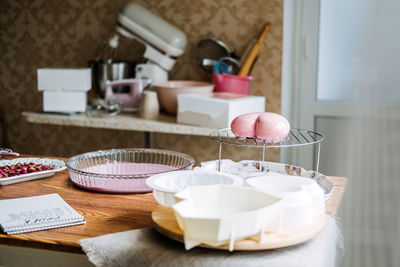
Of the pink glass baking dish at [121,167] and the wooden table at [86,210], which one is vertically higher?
the pink glass baking dish at [121,167]

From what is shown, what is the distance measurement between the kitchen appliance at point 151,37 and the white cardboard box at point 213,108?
408 millimetres

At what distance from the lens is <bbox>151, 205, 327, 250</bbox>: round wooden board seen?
938 mm

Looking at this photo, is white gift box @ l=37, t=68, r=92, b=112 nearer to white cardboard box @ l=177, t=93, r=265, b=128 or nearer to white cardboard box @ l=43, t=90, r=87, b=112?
white cardboard box @ l=43, t=90, r=87, b=112

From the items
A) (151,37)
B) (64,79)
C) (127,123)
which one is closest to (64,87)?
(64,79)

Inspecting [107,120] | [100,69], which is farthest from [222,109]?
[100,69]

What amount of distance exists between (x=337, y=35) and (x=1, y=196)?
2.06m

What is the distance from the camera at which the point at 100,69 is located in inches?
111

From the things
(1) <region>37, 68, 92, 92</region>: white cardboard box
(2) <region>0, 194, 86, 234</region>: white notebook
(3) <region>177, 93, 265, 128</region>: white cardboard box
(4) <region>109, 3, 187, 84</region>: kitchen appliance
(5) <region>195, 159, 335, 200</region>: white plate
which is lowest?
(2) <region>0, 194, 86, 234</region>: white notebook

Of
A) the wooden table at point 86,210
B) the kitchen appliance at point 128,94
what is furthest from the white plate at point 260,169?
the kitchen appliance at point 128,94

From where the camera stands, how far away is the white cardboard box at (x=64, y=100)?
2684 mm

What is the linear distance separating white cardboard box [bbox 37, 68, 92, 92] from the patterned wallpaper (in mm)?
527

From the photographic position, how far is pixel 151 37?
2.78 m

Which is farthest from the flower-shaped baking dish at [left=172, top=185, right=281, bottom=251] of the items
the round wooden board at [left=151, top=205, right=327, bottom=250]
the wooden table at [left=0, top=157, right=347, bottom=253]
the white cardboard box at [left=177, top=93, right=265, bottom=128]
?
the white cardboard box at [left=177, top=93, right=265, bottom=128]

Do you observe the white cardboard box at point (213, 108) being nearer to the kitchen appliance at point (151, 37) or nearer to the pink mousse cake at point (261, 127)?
the kitchen appliance at point (151, 37)
